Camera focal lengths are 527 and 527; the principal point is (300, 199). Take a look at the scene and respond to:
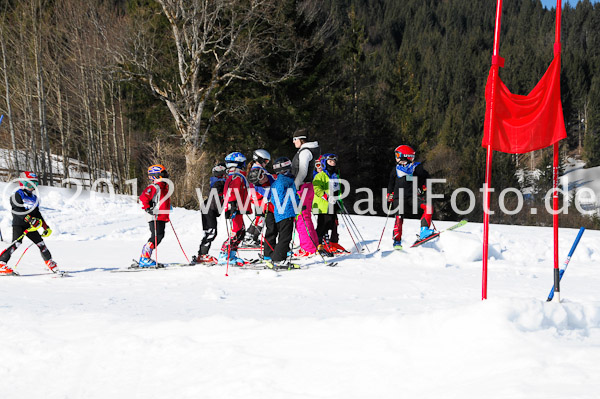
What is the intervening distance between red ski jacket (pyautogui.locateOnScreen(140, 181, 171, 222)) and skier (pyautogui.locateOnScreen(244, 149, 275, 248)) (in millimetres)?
1400

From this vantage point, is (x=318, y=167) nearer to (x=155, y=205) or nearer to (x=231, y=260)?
(x=231, y=260)

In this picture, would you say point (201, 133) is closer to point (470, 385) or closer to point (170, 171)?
point (170, 171)

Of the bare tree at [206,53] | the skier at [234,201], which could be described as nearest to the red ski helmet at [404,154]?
the skier at [234,201]

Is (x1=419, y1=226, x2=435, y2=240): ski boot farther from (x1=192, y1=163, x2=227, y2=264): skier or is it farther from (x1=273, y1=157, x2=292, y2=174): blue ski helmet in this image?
(x1=192, y1=163, x2=227, y2=264): skier

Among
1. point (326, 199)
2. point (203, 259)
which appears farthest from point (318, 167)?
point (203, 259)

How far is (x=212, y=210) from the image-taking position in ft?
27.8

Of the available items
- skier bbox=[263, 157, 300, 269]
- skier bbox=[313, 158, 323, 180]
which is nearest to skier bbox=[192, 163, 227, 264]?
skier bbox=[263, 157, 300, 269]

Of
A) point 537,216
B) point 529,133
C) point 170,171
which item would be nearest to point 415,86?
point 537,216

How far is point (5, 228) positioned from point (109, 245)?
376 cm

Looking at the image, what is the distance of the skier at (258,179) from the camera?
26.3 feet

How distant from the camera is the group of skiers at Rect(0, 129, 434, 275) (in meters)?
→ 7.86

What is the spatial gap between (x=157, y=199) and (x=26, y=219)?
191 centimetres

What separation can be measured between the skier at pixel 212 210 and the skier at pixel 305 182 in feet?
3.94

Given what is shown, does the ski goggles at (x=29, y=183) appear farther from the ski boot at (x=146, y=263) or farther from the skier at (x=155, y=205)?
the ski boot at (x=146, y=263)
